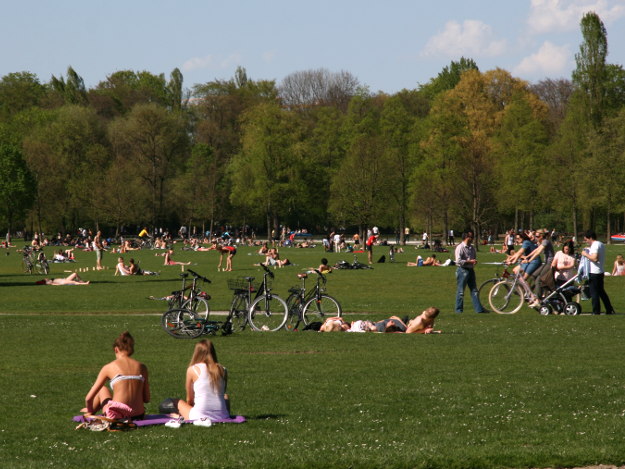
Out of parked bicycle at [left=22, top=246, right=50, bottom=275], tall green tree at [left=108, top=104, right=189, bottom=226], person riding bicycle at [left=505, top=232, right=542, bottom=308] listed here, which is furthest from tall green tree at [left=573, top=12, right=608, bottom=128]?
person riding bicycle at [left=505, top=232, right=542, bottom=308]

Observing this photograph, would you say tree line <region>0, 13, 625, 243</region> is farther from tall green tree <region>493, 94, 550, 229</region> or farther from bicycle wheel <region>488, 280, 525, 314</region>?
bicycle wheel <region>488, 280, 525, 314</region>

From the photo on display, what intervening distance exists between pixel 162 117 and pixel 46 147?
12912 mm

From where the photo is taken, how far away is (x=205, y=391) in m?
10.5

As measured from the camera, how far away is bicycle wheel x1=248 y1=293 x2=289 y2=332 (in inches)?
813

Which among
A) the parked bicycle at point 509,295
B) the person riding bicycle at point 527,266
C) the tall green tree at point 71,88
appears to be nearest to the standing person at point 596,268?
the person riding bicycle at point 527,266

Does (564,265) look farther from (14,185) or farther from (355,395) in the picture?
(14,185)

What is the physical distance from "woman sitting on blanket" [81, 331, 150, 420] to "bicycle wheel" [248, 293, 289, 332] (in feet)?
32.2

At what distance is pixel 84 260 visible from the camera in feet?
204

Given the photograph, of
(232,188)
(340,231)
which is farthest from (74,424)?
(340,231)

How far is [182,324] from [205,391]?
9.34 meters

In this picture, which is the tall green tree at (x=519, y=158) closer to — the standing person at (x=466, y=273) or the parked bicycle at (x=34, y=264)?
the parked bicycle at (x=34, y=264)

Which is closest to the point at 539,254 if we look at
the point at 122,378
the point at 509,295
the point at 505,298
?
the point at 509,295

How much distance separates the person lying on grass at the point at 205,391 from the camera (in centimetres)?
1051

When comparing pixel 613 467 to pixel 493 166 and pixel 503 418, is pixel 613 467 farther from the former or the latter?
pixel 493 166
